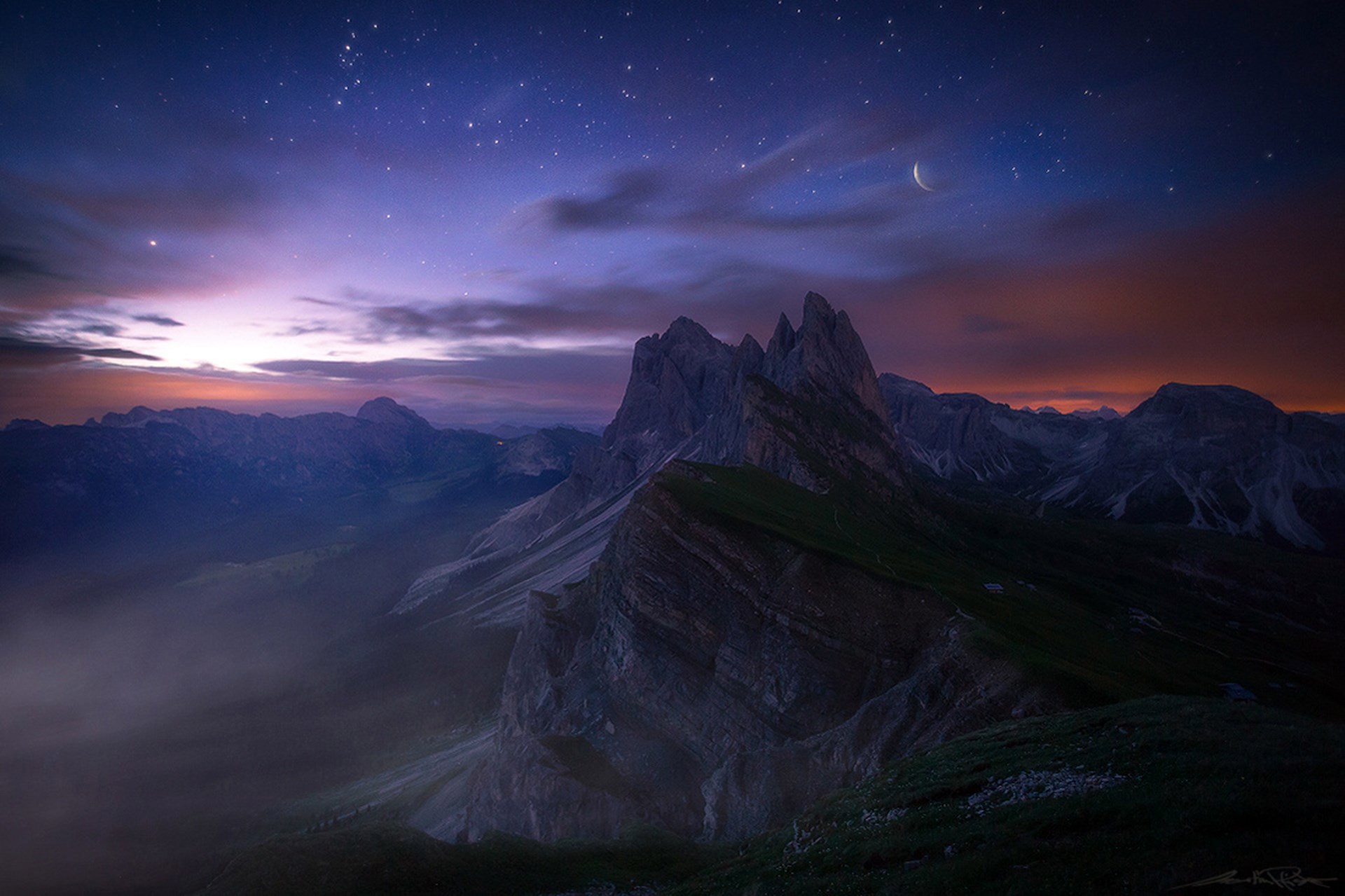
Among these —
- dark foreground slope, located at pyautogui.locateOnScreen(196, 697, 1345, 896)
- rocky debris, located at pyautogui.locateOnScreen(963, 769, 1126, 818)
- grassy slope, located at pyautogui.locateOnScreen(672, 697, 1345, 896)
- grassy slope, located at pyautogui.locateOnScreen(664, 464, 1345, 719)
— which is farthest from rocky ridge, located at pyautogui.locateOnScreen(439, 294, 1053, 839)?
rocky debris, located at pyautogui.locateOnScreen(963, 769, 1126, 818)

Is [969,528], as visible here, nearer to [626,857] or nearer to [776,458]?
[776,458]

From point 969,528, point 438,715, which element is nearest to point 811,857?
point 969,528

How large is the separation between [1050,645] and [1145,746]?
34913 millimetres

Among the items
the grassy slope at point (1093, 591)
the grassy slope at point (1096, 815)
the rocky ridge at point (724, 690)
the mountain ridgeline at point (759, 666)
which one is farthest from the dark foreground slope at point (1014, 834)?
the grassy slope at point (1093, 591)

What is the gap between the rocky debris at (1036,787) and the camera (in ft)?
66.7

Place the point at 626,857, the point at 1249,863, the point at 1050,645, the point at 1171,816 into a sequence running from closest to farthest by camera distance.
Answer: the point at 1249,863
the point at 1171,816
the point at 626,857
the point at 1050,645

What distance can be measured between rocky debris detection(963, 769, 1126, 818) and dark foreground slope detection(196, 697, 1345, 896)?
0.08 metres

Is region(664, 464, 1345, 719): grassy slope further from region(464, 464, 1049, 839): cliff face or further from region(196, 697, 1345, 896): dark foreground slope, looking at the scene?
region(196, 697, 1345, 896): dark foreground slope

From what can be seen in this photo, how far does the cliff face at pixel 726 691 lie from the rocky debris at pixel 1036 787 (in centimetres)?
1704

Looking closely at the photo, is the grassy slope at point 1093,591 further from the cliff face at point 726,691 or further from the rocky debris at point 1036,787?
the rocky debris at point 1036,787

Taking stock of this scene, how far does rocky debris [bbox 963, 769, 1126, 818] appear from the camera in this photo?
20344mm

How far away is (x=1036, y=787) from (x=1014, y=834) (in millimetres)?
4505

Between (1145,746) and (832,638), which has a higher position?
(1145,746)

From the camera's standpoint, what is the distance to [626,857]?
40.1m
